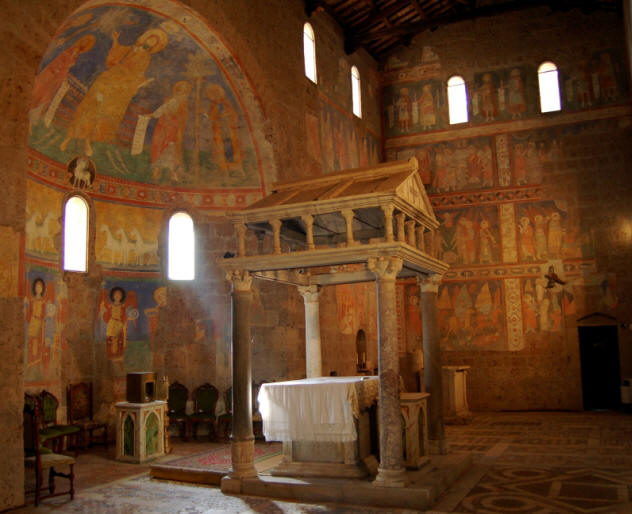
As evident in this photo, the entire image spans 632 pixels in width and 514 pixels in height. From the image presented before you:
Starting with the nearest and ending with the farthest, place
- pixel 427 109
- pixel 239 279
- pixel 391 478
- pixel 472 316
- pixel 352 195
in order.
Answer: pixel 391 478
pixel 352 195
pixel 239 279
pixel 472 316
pixel 427 109

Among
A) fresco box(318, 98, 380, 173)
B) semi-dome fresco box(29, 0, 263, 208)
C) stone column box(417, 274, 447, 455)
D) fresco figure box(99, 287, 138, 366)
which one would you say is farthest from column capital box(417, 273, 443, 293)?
fresco box(318, 98, 380, 173)

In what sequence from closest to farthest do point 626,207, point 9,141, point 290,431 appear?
point 9,141 → point 290,431 → point 626,207

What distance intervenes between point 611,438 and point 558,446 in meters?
1.36

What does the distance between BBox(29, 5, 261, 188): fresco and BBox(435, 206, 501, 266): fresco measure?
7.51 metres

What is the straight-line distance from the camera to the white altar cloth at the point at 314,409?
7758mm

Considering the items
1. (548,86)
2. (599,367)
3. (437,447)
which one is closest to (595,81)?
(548,86)

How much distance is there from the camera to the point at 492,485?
26.1 ft

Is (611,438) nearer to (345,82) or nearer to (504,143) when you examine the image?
(504,143)

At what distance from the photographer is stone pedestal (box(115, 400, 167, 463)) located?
9.80 m

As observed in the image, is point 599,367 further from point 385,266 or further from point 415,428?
point 385,266

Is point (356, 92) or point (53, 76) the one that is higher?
point (356, 92)

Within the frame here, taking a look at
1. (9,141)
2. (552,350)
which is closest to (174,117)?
(9,141)

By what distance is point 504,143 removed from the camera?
18.2 m

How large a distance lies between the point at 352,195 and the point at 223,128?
576 cm
